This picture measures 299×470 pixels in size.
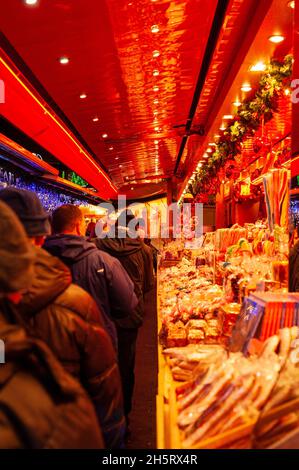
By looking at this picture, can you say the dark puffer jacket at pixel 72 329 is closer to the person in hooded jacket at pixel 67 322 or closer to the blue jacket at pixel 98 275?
the person in hooded jacket at pixel 67 322

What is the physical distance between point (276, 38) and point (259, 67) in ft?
2.85

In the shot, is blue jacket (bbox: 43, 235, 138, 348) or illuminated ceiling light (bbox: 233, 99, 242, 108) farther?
illuminated ceiling light (bbox: 233, 99, 242, 108)

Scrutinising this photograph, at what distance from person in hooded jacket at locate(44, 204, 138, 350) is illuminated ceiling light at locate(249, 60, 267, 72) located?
9.83 ft

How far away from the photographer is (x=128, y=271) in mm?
4965

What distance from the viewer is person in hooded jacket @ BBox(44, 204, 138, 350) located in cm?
313

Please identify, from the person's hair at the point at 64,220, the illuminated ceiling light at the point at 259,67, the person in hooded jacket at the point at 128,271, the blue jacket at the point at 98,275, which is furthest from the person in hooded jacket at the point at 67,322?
the illuminated ceiling light at the point at 259,67

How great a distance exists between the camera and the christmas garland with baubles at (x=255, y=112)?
512cm

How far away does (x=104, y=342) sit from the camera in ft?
6.21

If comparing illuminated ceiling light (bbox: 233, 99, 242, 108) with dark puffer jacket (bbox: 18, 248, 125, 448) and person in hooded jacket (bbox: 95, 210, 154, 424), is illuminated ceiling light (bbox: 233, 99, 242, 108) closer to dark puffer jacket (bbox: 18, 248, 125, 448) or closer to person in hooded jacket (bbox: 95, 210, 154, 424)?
person in hooded jacket (bbox: 95, 210, 154, 424)

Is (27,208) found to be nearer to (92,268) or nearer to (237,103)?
(92,268)

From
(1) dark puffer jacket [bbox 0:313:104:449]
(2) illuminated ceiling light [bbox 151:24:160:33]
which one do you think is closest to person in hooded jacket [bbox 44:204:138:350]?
(1) dark puffer jacket [bbox 0:313:104:449]

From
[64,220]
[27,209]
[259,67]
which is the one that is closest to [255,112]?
[259,67]

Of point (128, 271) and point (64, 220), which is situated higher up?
point (64, 220)
